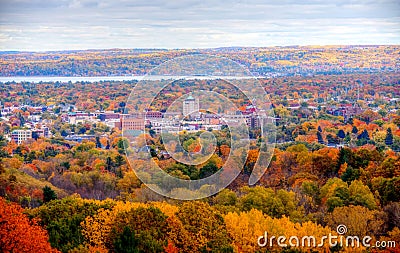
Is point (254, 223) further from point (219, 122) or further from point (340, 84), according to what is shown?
point (340, 84)

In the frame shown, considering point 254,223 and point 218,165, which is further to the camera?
point 218,165

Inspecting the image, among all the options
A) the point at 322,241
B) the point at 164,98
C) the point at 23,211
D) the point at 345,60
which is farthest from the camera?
the point at 345,60

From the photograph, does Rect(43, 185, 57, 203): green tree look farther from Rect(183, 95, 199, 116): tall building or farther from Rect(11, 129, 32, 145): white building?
Rect(11, 129, 32, 145): white building

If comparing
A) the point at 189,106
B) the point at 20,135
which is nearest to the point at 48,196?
the point at 189,106

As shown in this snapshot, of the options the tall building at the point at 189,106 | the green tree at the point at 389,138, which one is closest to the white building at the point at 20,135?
the tall building at the point at 189,106

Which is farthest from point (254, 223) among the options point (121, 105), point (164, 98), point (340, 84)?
point (340, 84)

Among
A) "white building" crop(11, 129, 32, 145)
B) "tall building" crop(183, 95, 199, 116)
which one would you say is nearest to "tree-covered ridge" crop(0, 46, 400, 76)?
"white building" crop(11, 129, 32, 145)
